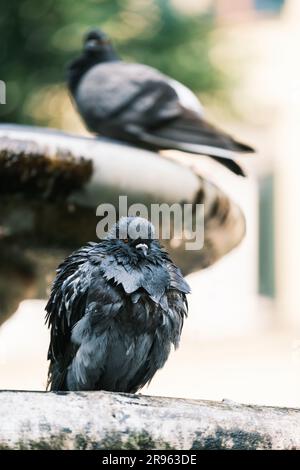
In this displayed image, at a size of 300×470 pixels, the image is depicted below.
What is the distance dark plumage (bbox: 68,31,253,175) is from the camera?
5.87 metres

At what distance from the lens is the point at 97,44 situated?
23.5 feet

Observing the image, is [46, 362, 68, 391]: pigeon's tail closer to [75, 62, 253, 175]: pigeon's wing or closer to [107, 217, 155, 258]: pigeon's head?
[107, 217, 155, 258]: pigeon's head

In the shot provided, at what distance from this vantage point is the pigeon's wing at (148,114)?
5859 millimetres

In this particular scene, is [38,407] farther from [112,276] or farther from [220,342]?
[220,342]

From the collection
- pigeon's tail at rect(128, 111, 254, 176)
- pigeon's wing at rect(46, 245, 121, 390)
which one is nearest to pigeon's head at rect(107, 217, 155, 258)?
pigeon's wing at rect(46, 245, 121, 390)

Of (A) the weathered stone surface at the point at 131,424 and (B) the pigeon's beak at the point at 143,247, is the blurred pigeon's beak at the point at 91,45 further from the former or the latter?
(A) the weathered stone surface at the point at 131,424

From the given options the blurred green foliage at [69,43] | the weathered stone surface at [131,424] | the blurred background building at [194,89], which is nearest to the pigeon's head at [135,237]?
the weathered stone surface at [131,424]

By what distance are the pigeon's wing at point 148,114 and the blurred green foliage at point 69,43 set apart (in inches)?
162

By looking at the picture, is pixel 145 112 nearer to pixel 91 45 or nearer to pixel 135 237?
pixel 91 45

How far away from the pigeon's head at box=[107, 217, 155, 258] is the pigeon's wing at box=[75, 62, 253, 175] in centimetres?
179

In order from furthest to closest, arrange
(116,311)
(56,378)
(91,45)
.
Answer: (91,45) < (56,378) < (116,311)

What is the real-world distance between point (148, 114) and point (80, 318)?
8.49 ft

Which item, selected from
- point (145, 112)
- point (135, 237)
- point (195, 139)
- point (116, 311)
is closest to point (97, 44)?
point (145, 112)

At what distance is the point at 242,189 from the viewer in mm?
14711
